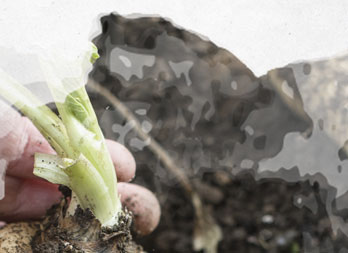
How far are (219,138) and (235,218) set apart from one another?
31cm

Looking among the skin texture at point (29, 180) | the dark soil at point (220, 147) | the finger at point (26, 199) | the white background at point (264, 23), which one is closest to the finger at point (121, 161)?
the skin texture at point (29, 180)

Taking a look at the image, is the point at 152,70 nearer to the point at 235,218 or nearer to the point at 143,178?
the point at 143,178

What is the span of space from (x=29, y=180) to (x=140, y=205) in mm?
292

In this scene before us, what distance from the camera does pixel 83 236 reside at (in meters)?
0.82

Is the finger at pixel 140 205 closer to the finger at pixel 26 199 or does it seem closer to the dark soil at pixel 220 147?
the finger at pixel 26 199

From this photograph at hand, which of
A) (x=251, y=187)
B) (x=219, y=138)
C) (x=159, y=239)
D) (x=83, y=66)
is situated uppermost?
(x=83, y=66)

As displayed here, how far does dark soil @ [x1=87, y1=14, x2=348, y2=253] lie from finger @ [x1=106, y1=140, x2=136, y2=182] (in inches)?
17.8

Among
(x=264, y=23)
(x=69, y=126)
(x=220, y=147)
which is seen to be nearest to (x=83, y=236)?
(x=69, y=126)

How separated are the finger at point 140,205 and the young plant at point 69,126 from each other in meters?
0.27

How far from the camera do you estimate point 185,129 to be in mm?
1549

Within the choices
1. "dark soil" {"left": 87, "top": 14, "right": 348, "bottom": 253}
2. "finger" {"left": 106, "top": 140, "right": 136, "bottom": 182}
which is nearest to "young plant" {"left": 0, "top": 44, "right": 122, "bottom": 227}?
"finger" {"left": 106, "top": 140, "right": 136, "bottom": 182}

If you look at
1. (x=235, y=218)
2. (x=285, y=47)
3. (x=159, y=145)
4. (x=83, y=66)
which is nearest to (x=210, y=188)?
(x=235, y=218)

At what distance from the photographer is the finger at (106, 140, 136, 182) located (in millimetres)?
1015

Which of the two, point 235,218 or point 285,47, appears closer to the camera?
point 285,47
